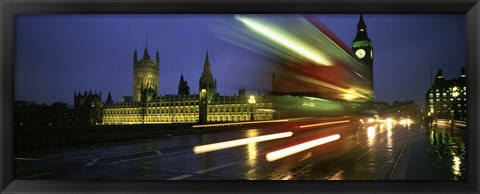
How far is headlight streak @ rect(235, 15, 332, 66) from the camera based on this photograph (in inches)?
301

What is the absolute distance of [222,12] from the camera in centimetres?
685

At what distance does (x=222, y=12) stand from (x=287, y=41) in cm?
255

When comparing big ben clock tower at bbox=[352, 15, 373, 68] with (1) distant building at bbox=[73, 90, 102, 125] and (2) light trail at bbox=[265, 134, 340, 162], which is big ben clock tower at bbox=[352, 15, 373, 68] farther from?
(1) distant building at bbox=[73, 90, 102, 125]

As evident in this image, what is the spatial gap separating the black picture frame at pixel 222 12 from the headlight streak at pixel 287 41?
80 cm

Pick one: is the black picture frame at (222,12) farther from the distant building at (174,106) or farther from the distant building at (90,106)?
the distant building at (90,106)

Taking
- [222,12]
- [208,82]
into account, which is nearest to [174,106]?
[208,82]

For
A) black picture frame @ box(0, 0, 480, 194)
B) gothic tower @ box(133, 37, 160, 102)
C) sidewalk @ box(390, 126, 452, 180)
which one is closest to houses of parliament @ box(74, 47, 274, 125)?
gothic tower @ box(133, 37, 160, 102)

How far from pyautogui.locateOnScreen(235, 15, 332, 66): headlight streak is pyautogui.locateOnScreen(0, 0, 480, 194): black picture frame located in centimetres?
80

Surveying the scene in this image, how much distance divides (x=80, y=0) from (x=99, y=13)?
42 cm

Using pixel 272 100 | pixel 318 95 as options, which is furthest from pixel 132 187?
pixel 318 95

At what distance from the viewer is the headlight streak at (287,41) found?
301 inches

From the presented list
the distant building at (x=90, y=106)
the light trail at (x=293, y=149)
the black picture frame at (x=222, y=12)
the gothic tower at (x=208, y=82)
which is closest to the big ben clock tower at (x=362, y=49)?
the black picture frame at (x=222, y=12)

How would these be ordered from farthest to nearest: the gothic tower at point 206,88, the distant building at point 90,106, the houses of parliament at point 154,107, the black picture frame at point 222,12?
the distant building at point 90,106 → the houses of parliament at point 154,107 → the gothic tower at point 206,88 → the black picture frame at point 222,12

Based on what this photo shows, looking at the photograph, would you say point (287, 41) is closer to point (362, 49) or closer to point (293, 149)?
point (293, 149)
